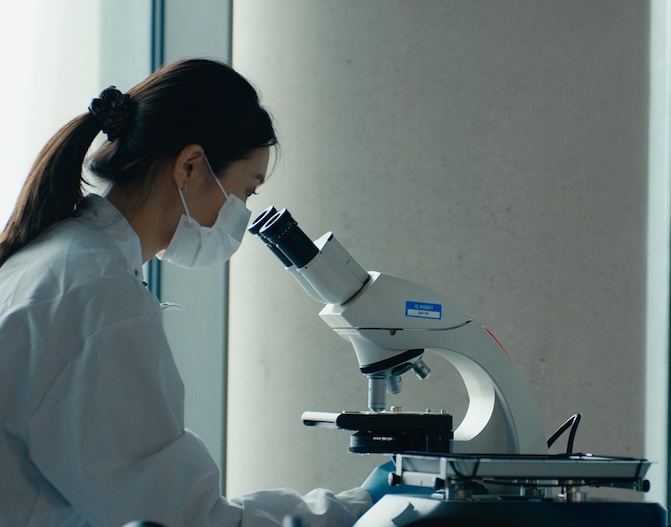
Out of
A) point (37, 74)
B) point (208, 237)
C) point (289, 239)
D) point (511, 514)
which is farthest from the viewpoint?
point (37, 74)

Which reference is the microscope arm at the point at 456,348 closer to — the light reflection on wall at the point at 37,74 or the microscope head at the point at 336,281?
the microscope head at the point at 336,281

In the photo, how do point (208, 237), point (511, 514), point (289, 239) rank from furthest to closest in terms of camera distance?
point (208, 237) → point (289, 239) → point (511, 514)

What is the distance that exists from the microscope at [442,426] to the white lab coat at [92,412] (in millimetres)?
209

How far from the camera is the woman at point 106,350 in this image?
3.26ft

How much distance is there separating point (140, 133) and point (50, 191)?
16cm

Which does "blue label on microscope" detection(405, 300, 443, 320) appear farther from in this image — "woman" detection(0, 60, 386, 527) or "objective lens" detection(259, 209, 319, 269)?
"woman" detection(0, 60, 386, 527)

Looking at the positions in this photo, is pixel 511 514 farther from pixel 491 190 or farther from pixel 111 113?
pixel 491 190

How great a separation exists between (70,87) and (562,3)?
135 cm

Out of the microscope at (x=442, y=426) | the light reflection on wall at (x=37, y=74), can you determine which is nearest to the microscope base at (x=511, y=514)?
the microscope at (x=442, y=426)

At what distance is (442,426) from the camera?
3.90 ft

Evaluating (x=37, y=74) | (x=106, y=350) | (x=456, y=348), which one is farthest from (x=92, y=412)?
(x=37, y=74)

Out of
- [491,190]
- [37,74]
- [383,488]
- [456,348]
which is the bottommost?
[383,488]

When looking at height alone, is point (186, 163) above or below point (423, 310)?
above

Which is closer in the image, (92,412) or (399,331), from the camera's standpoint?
(92,412)
